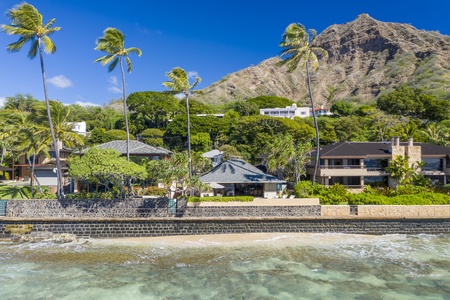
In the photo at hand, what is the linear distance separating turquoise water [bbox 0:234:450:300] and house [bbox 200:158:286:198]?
19.7ft

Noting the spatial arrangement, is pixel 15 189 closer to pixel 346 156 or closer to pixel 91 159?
pixel 91 159

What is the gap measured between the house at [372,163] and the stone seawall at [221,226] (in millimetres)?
9997

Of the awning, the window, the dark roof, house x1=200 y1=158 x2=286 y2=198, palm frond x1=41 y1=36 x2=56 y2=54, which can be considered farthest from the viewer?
the window

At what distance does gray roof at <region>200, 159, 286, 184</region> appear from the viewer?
27922mm

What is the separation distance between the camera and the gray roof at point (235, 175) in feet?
91.6

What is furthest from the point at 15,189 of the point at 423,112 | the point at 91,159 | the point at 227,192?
the point at 423,112

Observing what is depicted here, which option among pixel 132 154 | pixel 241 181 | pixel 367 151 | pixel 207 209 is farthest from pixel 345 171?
pixel 132 154

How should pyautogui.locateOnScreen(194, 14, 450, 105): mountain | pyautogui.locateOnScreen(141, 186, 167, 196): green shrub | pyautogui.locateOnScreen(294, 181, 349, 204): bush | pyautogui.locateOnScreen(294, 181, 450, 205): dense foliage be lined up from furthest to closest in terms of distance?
1. pyautogui.locateOnScreen(194, 14, 450, 105): mountain
2. pyautogui.locateOnScreen(141, 186, 167, 196): green shrub
3. pyautogui.locateOnScreen(294, 181, 349, 204): bush
4. pyautogui.locateOnScreen(294, 181, 450, 205): dense foliage

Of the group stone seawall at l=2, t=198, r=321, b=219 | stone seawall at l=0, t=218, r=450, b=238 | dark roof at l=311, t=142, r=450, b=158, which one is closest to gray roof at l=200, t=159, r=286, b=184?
stone seawall at l=2, t=198, r=321, b=219

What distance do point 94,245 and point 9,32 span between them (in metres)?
17.9

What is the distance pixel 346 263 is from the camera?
723 inches

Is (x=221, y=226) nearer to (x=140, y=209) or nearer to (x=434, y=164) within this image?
(x=140, y=209)

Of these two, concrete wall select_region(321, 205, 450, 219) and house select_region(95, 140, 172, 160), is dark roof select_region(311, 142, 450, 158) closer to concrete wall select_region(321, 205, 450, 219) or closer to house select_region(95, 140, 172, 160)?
concrete wall select_region(321, 205, 450, 219)

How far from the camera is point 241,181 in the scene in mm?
27766
